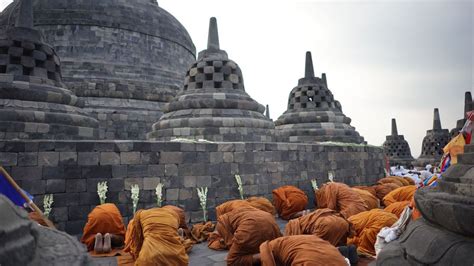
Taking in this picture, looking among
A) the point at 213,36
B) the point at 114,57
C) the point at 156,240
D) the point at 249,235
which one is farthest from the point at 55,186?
the point at 114,57

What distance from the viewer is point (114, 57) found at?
17.9 metres

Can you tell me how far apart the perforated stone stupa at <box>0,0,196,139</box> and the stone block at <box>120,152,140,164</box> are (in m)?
8.26

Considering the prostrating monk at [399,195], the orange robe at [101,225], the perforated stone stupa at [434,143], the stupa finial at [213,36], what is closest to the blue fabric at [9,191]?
the orange robe at [101,225]

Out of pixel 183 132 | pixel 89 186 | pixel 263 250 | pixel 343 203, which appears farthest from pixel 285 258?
pixel 183 132

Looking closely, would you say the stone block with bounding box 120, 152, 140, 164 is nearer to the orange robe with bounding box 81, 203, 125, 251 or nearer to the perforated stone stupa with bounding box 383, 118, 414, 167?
the orange robe with bounding box 81, 203, 125, 251

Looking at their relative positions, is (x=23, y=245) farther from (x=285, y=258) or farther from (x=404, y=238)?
(x=404, y=238)

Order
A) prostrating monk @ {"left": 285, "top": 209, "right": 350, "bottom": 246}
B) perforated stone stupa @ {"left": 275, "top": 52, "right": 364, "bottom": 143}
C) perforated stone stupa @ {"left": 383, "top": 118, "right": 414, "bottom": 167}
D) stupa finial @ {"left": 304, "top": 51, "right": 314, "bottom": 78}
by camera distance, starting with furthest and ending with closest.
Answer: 1. perforated stone stupa @ {"left": 383, "top": 118, "right": 414, "bottom": 167}
2. stupa finial @ {"left": 304, "top": 51, "right": 314, "bottom": 78}
3. perforated stone stupa @ {"left": 275, "top": 52, "right": 364, "bottom": 143}
4. prostrating monk @ {"left": 285, "top": 209, "right": 350, "bottom": 246}

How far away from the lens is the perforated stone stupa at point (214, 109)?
10.5 meters

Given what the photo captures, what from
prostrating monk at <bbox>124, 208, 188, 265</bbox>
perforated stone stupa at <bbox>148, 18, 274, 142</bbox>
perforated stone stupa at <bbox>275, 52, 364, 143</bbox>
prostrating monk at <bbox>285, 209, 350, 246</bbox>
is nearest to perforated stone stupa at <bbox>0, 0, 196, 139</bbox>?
perforated stone stupa at <bbox>148, 18, 274, 142</bbox>

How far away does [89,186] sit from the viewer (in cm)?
683

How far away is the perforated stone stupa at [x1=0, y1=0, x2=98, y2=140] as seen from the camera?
8.20 m

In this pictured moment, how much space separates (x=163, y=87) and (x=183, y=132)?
8.19 meters

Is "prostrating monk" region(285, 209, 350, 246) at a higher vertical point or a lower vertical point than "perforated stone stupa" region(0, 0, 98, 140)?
lower

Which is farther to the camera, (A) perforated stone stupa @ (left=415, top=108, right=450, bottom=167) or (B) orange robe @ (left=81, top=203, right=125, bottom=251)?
(A) perforated stone stupa @ (left=415, top=108, right=450, bottom=167)
